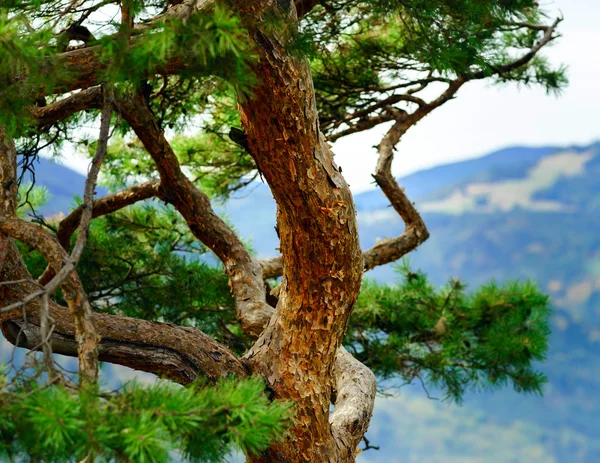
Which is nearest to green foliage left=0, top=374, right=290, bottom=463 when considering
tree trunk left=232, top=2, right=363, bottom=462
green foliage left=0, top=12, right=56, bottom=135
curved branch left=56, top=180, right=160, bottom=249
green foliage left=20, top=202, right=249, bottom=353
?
green foliage left=0, top=12, right=56, bottom=135

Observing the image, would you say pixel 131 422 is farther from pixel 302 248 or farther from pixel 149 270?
pixel 149 270

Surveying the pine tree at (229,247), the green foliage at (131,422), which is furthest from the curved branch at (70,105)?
the green foliage at (131,422)

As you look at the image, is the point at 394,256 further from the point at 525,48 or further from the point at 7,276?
the point at 7,276

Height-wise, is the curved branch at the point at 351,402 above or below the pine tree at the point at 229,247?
below

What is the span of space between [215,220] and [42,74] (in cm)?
102

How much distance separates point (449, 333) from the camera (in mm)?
2502

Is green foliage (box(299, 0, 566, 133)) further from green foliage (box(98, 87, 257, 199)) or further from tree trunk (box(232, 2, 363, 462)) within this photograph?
tree trunk (box(232, 2, 363, 462))

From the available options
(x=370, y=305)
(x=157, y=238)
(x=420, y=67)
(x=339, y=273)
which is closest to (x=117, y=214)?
(x=157, y=238)

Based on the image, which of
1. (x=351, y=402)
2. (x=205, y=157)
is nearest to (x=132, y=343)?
(x=351, y=402)

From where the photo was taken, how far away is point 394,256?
7.82 feet

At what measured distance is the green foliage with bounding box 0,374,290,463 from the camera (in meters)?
0.72

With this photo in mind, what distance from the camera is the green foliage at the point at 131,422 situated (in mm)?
717

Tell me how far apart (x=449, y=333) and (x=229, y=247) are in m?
0.91

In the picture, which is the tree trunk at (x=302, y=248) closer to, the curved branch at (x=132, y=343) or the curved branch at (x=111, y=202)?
the curved branch at (x=132, y=343)
